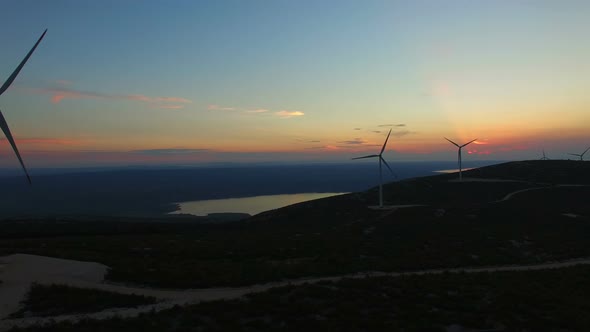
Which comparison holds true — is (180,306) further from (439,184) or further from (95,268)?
(439,184)

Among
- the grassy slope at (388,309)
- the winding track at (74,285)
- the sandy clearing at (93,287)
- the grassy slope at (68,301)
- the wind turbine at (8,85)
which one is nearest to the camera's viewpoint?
the grassy slope at (388,309)

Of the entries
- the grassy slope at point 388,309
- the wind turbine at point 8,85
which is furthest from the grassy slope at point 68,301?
the wind turbine at point 8,85

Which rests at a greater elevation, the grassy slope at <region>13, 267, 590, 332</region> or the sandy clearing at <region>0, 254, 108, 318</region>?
the sandy clearing at <region>0, 254, 108, 318</region>

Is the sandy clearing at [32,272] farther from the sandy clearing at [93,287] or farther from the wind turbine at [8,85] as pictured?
the wind turbine at [8,85]

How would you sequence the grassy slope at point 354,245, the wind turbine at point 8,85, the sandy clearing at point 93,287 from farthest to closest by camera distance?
1. the grassy slope at point 354,245
2. the wind turbine at point 8,85
3. the sandy clearing at point 93,287

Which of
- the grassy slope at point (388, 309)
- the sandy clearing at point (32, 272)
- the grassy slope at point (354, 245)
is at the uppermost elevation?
the sandy clearing at point (32, 272)

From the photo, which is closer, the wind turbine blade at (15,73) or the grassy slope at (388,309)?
the grassy slope at (388,309)

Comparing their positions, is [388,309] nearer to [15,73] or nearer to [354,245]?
[354,245]

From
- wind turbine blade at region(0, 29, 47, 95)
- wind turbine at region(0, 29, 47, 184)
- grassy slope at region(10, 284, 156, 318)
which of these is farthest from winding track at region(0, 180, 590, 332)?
wind turbine blade at region(0, 29, 47, 95)

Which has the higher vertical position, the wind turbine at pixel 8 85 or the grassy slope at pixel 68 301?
the wind turbine at pixel 8 85

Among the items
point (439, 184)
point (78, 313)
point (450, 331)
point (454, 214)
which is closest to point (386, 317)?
point (450, 331)

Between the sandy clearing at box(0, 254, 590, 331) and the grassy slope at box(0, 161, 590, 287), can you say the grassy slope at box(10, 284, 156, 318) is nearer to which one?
the sandy clearing at box(0, 254, 590, 331)
